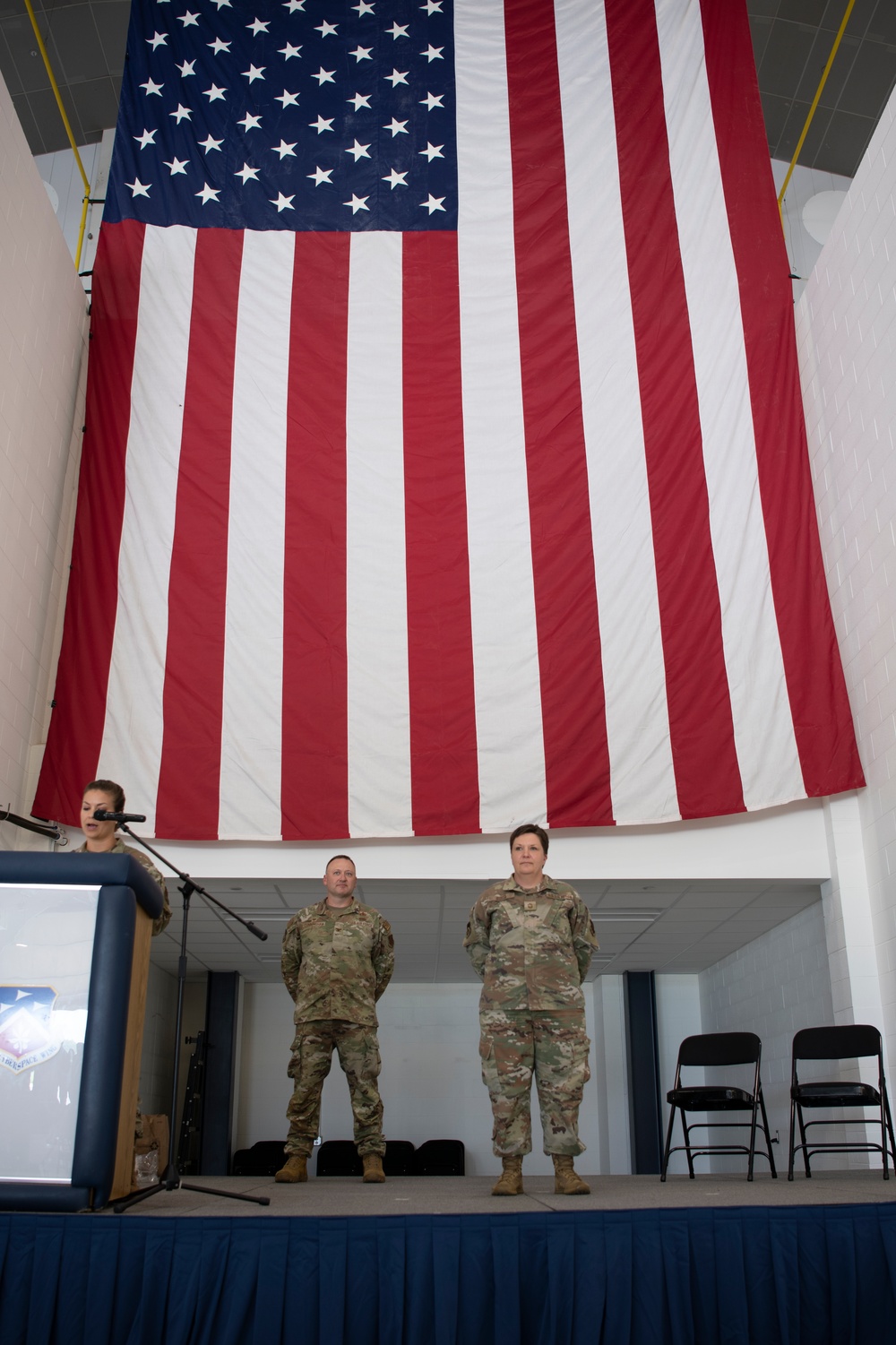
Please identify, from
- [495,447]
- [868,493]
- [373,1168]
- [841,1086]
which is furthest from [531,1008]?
[495,447]

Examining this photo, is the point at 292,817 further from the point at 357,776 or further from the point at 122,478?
the point at 122,478

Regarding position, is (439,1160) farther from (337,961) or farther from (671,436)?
(671,436)

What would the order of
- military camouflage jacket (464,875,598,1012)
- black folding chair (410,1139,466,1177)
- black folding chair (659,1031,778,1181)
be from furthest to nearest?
black folding chair (410,1139,466,1177)
black folding chair (659,1031,778,1181)
military camouflage jacket (464,875,598,1012)

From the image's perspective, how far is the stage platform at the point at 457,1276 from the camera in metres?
2.40

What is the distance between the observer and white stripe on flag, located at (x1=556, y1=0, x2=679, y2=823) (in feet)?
19.4

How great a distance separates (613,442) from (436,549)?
1266 mm

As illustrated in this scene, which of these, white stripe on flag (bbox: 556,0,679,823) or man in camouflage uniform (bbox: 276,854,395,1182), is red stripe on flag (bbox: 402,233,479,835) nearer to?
white stripe on flag (bbox: 556,0,679,823)

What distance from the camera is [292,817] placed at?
5879 mm

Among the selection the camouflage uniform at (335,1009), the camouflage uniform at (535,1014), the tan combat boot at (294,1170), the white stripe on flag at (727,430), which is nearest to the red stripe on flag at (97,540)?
the camouflage uniform at (335,1009)

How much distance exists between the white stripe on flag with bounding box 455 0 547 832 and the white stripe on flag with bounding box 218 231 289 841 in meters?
1.14

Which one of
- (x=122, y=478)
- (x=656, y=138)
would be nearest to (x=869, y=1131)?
(x=122, y=478)

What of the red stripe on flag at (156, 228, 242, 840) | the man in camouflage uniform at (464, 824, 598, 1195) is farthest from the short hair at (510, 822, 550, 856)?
the red stripe on flag at (156, 228, 242, 840)

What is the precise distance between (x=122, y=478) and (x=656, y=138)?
412 cm

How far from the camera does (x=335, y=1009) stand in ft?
14.6
